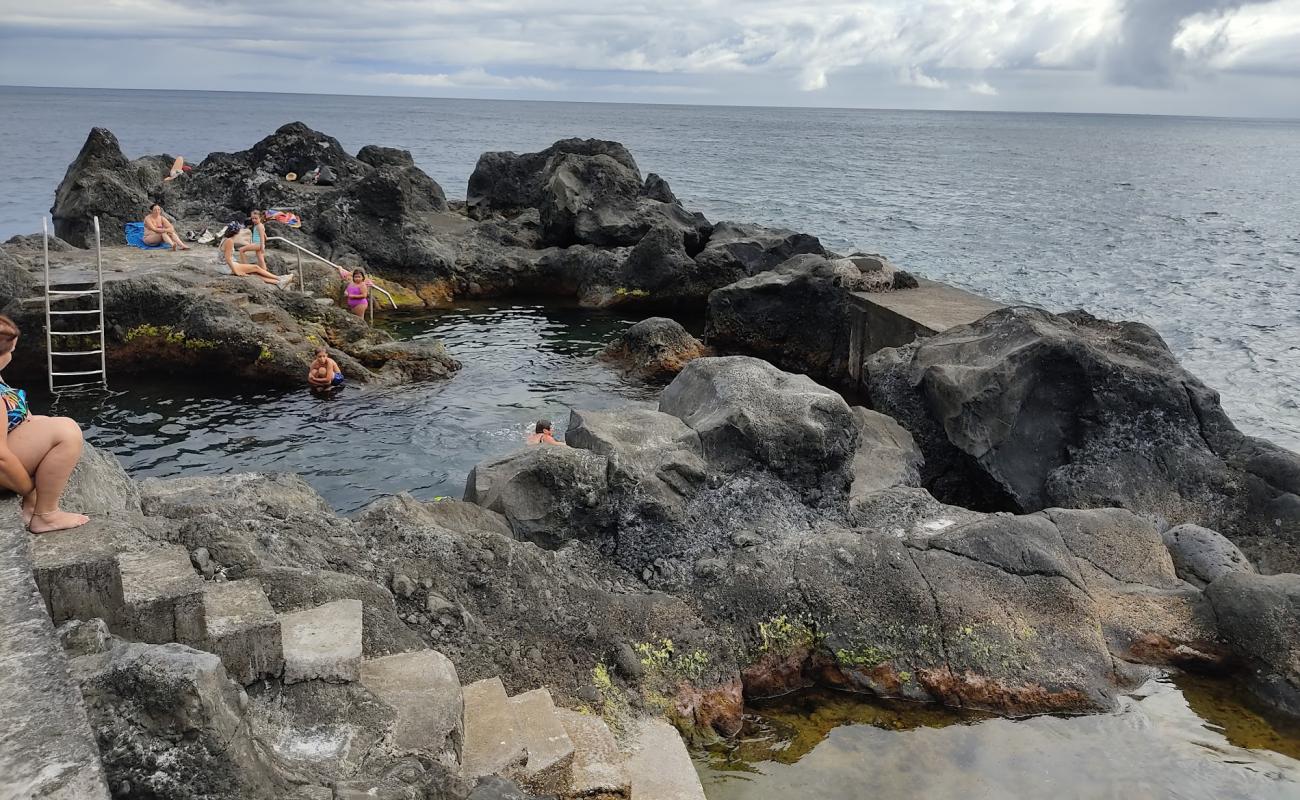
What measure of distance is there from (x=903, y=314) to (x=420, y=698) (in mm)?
15486

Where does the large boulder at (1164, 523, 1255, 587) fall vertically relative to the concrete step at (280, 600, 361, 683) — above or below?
below

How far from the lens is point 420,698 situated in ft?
19.3

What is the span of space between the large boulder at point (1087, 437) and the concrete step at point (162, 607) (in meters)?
10.6

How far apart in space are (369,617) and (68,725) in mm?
3399

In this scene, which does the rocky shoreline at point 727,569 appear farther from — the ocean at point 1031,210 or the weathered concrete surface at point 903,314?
the ocean at point 1031,210

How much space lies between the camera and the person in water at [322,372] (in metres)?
18.9

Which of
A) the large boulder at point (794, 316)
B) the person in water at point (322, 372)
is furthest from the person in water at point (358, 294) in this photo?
the large boulder at point (794, 316)

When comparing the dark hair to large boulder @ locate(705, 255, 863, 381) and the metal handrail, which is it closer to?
large boulder @ locate(705, 255, 863, 381)

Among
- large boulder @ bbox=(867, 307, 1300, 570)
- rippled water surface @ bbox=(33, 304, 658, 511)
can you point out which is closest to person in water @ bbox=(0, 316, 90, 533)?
rippled water surface @ bbox=(33, 304, 658, 511)

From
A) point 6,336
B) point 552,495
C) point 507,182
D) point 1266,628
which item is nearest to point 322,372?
point 552,495

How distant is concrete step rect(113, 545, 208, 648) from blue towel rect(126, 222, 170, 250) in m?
22.9

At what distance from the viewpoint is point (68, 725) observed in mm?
3479

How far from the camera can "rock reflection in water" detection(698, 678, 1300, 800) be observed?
25.1 ft

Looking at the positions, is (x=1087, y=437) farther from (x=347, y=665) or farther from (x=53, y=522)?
(x=53, y=522)
